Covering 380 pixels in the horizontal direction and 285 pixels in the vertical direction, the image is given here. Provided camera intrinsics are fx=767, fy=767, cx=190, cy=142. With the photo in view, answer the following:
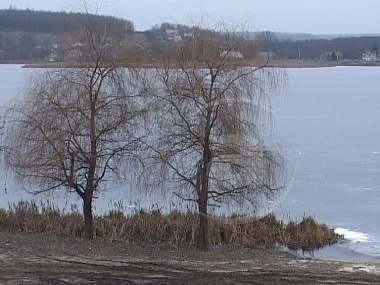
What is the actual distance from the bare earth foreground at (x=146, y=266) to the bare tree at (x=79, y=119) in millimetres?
1486

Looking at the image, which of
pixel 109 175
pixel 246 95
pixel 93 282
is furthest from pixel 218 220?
pixel 93 282

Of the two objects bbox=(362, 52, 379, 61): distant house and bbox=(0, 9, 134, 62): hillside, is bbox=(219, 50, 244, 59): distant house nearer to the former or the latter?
bbox=(0, 9, 134, 62): hillside

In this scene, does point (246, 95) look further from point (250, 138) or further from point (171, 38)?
point (171, 38)

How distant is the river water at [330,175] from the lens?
1898cm

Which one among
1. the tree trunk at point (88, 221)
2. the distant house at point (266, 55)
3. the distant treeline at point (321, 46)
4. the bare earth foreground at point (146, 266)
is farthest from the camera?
the tree trunk at point (88, 221)

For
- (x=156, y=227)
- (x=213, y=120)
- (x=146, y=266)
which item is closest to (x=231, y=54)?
(x=213, y=120)

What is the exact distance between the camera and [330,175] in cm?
2412

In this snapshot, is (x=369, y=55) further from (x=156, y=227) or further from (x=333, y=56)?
(x=156, y=227)

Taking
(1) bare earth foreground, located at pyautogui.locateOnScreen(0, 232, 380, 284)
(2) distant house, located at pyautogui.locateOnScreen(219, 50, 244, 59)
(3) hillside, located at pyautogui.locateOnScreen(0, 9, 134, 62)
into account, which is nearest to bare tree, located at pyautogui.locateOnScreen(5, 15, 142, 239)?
(3) hillside, located at pyautogui.locateOnScreen(0, 9, 134, 62)

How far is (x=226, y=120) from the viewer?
14320 mm

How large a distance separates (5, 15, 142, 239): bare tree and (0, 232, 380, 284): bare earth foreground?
4.87ft

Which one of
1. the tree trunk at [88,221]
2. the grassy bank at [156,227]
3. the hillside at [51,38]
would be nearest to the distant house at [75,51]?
the hillside at [51,38]

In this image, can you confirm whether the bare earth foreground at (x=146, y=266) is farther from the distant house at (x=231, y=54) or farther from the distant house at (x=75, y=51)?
the distant house at (x=231, y=54)

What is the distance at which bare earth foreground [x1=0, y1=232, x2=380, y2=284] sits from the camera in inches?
437
